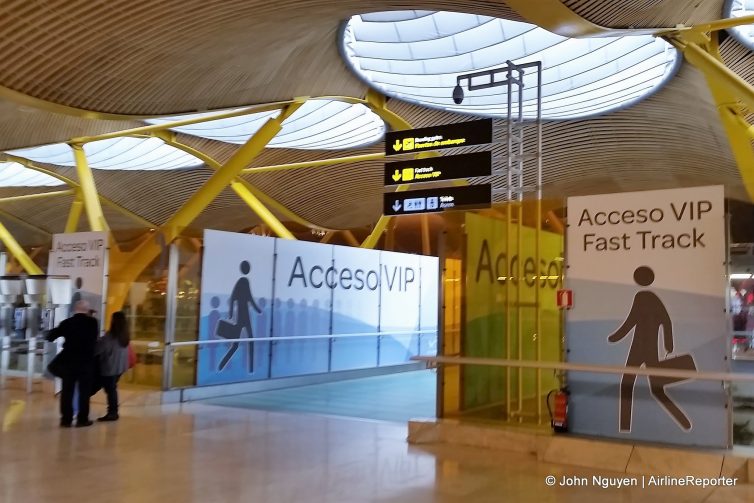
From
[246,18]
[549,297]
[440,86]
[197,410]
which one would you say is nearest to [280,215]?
[440,86]

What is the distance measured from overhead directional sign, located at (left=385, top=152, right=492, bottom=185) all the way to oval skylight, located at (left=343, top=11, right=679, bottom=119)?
8.72m

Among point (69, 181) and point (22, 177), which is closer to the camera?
point (69, 181)

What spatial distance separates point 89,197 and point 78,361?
16537 millimetres

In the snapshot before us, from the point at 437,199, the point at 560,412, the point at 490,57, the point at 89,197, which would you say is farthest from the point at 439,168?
the point at 89,197

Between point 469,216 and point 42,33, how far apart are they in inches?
355

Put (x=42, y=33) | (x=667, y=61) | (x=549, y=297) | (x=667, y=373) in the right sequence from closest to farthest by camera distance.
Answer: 1. (x=667, y=373)
2. (x=549, y=297)
3. (x=42, y=33)
4. (x=667, y=61)

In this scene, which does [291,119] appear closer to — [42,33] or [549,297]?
[42,33]

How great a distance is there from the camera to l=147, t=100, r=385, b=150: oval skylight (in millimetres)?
27219

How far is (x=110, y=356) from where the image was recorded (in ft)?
32.1

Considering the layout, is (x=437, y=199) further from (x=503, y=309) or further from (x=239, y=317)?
(x=239, y=317)

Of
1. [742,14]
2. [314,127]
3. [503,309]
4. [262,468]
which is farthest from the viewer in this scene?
[314,127]

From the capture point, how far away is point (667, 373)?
671cm

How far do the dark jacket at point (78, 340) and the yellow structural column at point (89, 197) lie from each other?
1403cm

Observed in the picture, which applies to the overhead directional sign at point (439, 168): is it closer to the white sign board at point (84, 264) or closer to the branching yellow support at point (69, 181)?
the white sign board at point (84, 264)
